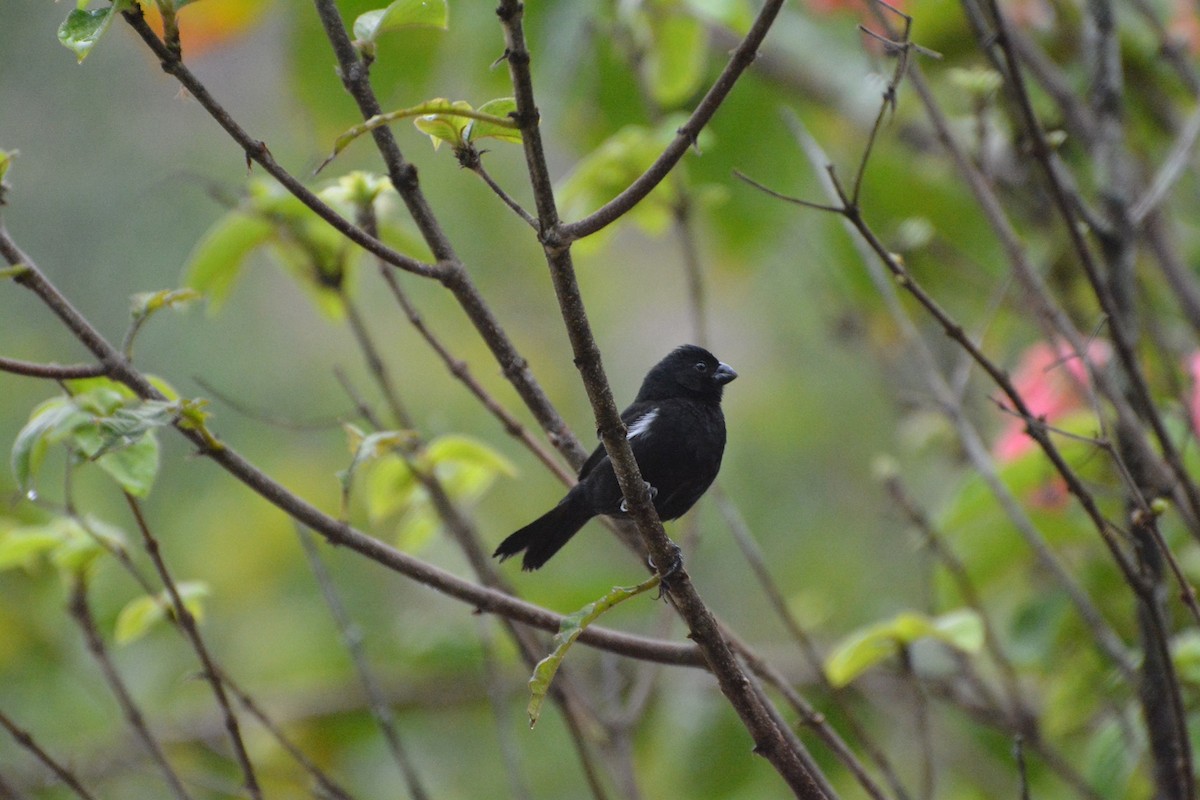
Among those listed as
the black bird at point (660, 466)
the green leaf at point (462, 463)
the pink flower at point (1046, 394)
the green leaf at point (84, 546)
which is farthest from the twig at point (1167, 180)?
the green leaf at point (84, 546)

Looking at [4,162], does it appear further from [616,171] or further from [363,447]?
[616,171]

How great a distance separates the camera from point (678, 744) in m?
3.60

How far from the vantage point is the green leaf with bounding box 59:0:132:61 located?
1.46 m

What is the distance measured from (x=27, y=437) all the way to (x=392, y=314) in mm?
4942

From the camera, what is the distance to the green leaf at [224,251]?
Result: 2.54m

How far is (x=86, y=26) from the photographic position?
1.50 metres

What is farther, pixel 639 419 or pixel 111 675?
pixel 639 419

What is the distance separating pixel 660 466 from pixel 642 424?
0.61 feet

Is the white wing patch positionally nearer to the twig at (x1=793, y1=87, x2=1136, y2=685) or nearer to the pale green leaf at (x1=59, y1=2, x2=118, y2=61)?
the twig at (x1=793, y1=87, x2=1136, y2=685)

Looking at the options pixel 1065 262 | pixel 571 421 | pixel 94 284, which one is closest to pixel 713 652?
pixel 1065 262

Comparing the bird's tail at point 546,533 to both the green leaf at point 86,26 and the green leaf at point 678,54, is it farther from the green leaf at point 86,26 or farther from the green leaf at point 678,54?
the green leaf at point 86,26

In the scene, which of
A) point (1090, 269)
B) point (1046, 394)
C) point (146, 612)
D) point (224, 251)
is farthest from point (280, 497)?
point (1046, 394)

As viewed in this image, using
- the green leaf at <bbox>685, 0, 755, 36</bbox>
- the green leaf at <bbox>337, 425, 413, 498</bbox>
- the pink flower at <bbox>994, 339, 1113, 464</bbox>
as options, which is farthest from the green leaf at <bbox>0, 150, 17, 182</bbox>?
the pink flower at <bbox>994, 339, 1113, 464</bbox>

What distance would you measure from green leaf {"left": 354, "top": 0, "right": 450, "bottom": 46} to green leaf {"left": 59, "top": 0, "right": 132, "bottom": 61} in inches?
12.2
